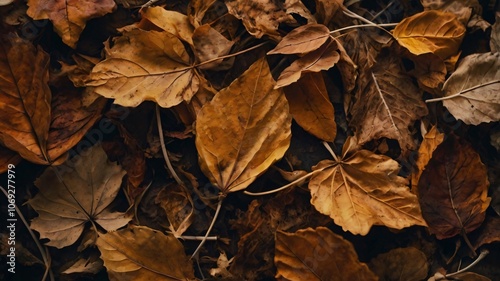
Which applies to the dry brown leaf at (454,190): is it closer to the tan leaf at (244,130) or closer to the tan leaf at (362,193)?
the tan leaf at (362,193)

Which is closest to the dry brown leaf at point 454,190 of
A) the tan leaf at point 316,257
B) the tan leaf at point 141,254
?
the tan leaf at point 316,257

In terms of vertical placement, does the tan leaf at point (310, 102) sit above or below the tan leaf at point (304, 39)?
below

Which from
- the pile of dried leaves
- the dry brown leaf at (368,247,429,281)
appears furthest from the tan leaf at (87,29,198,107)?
the dry brown leaf at (368,247,429,281)

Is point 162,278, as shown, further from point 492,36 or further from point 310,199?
point 492,36

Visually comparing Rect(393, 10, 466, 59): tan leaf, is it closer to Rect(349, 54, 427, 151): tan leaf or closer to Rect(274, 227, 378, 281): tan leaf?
Rect(349, 54, 427, 151): tan leaf

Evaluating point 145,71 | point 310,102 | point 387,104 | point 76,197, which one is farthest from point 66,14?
point 387,104

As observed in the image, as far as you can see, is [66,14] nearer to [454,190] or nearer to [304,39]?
[304,39]

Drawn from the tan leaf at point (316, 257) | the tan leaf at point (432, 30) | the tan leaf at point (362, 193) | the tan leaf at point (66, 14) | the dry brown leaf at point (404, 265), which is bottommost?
the dry brown leaf at point (404, 265)
